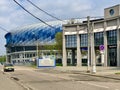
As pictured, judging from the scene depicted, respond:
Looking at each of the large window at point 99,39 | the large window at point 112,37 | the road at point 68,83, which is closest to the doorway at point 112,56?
the large window at point 112,37

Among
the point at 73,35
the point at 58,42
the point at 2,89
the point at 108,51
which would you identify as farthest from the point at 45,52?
the point at 2,89

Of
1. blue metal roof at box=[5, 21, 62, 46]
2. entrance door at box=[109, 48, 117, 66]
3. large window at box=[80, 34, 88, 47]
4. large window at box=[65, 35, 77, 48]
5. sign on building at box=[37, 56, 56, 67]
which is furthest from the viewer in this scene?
blue metal roof at box=[5, 21, 62, 46]

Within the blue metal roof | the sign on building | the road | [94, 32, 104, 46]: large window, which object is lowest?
the road

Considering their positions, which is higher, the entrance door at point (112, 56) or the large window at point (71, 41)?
the large window at point (71, 41)

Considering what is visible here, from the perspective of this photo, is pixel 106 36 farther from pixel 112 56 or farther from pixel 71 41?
pixel 71 41

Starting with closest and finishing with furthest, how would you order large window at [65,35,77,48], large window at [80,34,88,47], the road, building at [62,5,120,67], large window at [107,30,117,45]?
the road
building at [62,5,120,67]
large window at [107,30,117,45]
large window at [80,34,88,47]
large window at [65,35,77,48]

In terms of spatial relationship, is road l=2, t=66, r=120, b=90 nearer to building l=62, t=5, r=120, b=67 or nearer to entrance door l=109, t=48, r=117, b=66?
building l=62, t=5, r=120, b=67

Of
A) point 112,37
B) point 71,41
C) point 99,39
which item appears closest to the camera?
point 112,37

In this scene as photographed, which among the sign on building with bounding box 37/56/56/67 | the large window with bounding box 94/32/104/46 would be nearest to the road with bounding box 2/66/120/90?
the sign on building with bounding box 37/56/56/67

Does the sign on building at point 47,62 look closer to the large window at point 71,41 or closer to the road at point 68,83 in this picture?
the large window at point 71,41

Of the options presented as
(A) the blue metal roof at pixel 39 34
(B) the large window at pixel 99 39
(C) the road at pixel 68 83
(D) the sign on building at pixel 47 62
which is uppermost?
(A) the blue metal roof at pixel 39 34

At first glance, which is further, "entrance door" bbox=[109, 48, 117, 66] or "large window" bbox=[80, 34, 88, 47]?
"large window" bbox=[80, 34, 88, 47]

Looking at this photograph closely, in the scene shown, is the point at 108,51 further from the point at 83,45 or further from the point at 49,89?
the point at 49,89

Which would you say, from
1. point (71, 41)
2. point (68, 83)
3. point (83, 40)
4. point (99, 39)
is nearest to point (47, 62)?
point (83, 40)
